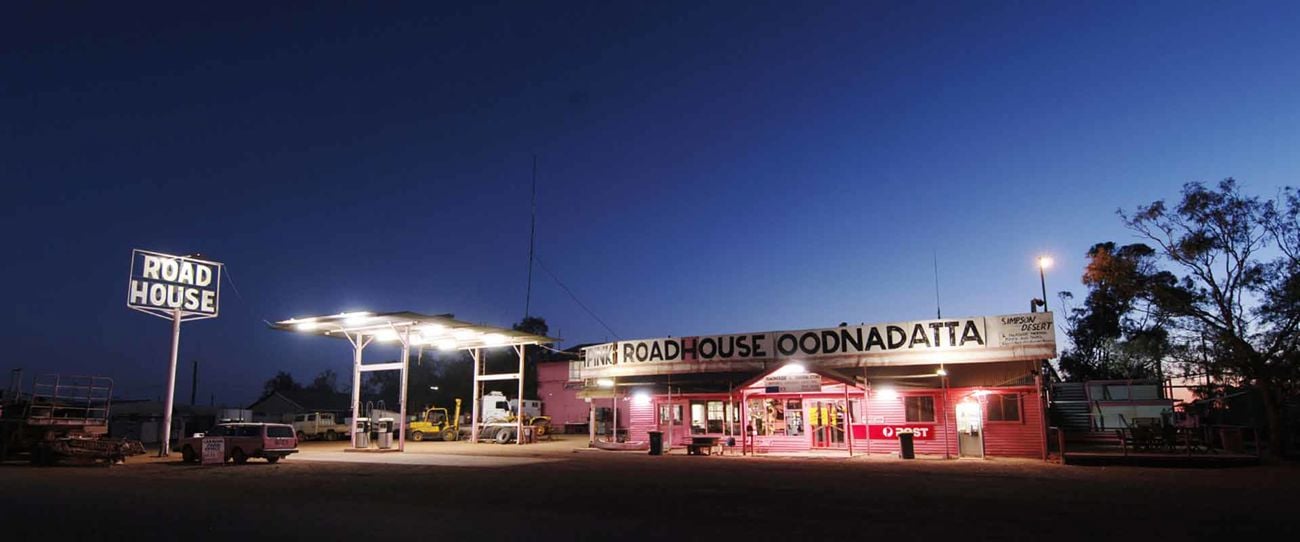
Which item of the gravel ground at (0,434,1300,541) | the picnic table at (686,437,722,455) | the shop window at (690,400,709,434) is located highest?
the shop window at (690,400,709,434)

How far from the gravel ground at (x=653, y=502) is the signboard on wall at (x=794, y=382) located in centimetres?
450

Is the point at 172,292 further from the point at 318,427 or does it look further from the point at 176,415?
the point at 176,415

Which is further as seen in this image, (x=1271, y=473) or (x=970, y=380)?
(x=970, y=380)

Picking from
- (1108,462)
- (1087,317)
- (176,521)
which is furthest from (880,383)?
(1087,317)

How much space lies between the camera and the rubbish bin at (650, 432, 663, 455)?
3000 centimetres

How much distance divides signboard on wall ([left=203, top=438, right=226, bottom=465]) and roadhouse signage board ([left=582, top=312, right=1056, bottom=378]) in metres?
16.1

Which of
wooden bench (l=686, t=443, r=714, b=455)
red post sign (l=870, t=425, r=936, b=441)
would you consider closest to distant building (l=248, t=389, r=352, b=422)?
wooden bench (l=686, t=443, r=714, b=455)

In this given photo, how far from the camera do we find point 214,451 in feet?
84.0

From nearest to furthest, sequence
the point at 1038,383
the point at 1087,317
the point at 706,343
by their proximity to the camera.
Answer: the point at 1038,383
the point at 706,343
the point at 1087,317

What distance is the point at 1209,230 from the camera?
26953 millimetres

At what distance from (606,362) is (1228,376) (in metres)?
24.1

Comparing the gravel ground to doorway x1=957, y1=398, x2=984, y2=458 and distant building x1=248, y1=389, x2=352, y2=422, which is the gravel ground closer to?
doorway x1=957, y1=398, x2=984, y2=458

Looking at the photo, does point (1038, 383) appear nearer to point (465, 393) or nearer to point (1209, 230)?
point (1209, 230)

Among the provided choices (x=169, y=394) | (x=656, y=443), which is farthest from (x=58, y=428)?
(x=656, y=443)
